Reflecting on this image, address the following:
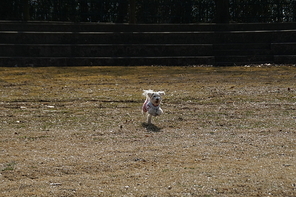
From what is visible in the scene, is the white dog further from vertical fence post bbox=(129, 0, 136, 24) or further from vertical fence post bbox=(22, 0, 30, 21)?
vertical fence post bbox=(22, 0, 30, 21)

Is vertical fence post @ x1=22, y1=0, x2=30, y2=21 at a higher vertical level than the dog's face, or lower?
higher

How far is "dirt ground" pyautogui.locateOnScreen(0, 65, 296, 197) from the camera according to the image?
7.56 metres

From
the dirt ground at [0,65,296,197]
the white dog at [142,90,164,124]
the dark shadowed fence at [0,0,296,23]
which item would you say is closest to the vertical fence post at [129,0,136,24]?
the dark shadowed fence at [0,0,296,23]

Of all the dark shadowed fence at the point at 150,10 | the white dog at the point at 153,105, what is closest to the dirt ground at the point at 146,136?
the white dog at the point at 153,105

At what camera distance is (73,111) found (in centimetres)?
1473

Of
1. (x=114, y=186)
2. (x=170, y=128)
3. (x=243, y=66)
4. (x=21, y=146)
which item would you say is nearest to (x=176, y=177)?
(x=114, y=186)

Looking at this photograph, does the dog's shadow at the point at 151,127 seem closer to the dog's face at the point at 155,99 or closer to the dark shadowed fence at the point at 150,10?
the dog's face at the point at 155,99

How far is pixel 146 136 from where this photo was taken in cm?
1145

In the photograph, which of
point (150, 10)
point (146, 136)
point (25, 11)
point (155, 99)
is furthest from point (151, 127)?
point (150, 10)

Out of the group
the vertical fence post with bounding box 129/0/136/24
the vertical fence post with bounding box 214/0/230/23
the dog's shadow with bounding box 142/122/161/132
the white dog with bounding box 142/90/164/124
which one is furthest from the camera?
the vertical fence post with bounding box 214/0/230/23

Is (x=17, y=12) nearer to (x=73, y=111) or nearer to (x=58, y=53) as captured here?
(x=58, y=53)

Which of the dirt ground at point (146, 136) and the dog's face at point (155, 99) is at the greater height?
the dog's face at point (155, 99)

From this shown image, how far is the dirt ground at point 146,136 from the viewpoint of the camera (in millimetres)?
7564

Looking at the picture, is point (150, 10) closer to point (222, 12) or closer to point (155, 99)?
point (222, 12)
